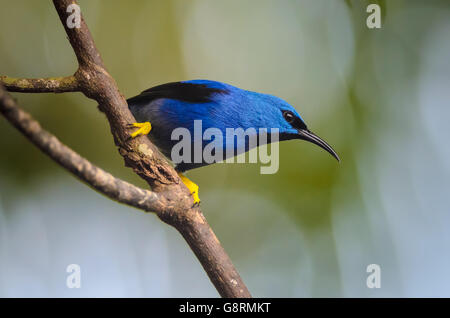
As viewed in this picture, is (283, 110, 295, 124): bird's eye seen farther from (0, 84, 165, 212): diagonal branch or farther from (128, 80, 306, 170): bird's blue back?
(0, 84, 165, 212): diagonal branch

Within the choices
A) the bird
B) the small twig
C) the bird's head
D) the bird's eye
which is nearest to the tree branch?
the small twig

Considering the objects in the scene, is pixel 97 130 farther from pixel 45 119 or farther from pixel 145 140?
pixel 145 140

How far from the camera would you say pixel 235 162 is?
5805mm

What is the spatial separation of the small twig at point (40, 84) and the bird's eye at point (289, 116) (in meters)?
1.91

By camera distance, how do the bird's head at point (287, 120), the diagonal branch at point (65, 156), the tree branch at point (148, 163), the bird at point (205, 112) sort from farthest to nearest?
the bird's head at point (287, 120)
the bird at point (205, 112)
the tree branch at point (148, 163)
the diagonal branch at point (65, 156)

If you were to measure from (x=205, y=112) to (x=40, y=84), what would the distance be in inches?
54.0

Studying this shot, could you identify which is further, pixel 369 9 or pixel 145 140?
pixel 369 9

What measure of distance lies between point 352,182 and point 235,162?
64.8 inches

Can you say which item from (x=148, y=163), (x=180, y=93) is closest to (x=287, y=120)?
(x=180, y=93)

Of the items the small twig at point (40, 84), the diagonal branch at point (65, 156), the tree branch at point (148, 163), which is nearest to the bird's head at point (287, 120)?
the tree branch at point (148, 163)

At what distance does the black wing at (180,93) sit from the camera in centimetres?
371

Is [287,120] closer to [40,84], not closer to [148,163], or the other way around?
[148,163]

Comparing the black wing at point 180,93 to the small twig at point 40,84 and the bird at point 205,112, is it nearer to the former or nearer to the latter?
the bird at point 205,112
